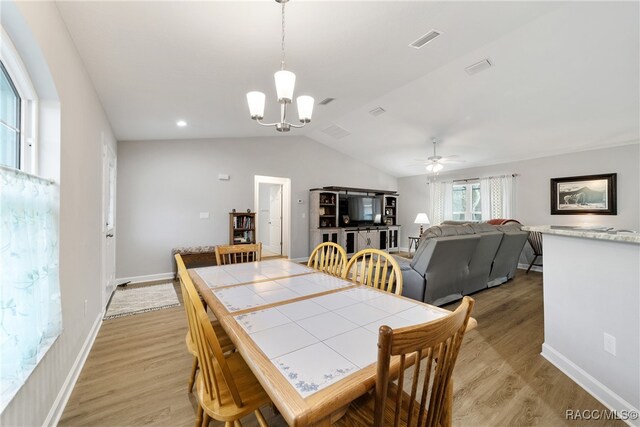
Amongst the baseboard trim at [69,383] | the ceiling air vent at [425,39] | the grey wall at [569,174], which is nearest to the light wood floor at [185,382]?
the baseboard trim at [69,383]

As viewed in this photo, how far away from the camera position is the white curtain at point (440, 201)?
23.0 feet

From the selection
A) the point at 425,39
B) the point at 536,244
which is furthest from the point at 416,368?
the point at 536,244

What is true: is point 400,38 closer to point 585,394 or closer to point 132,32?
point 132,32

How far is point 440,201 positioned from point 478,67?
4465 millimetres

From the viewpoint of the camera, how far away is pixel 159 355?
228 centimetres

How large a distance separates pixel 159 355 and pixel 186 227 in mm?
3045

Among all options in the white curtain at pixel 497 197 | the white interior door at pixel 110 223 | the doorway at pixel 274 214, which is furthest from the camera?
the doorway at pixel 274 214

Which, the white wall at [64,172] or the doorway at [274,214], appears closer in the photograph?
the white wall at [64,172]

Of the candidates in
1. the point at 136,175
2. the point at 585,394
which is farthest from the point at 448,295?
the point at 136,175

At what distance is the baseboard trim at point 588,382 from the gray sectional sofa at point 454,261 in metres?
1.09

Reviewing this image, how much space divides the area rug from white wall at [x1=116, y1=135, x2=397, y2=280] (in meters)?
0.61

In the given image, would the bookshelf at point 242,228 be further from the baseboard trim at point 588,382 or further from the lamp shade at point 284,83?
the baseboard trim at point 588,382

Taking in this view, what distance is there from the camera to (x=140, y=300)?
361cm

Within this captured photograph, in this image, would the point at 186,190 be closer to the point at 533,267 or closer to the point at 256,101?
the point at 256,101
